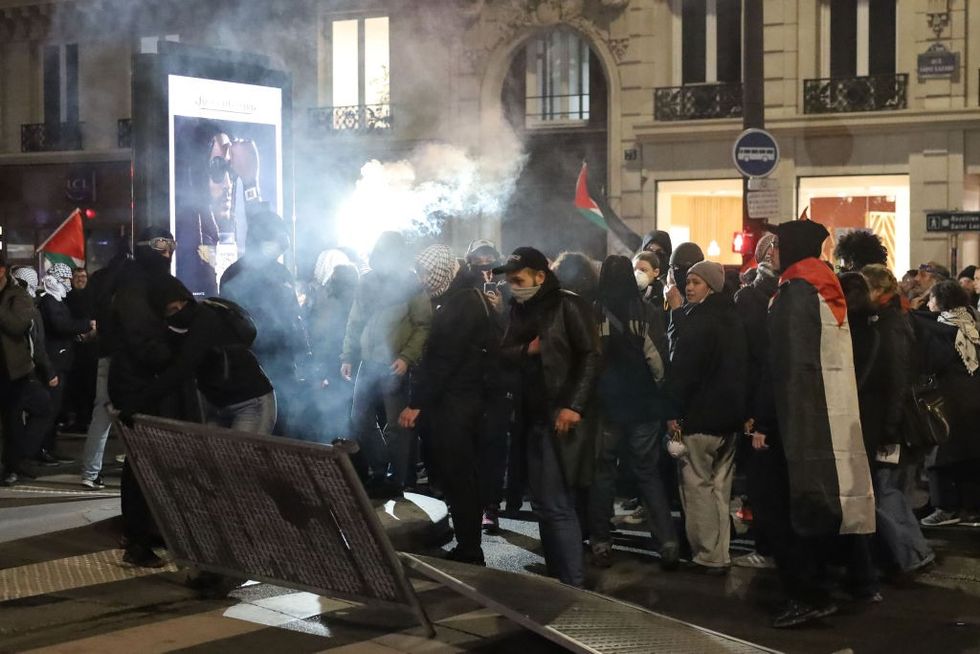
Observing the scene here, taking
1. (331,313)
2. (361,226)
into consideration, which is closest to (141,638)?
(331,313)

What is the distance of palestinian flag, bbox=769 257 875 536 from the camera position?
18.8 ft

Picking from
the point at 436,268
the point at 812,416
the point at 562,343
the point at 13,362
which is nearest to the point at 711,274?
the point at 562,343

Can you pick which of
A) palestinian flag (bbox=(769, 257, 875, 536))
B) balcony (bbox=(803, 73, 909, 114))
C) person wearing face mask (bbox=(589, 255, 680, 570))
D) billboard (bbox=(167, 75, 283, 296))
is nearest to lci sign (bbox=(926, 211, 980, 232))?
balcony (bbox=(803, 73, 909, 114))

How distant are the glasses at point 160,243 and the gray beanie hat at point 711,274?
2671 mm

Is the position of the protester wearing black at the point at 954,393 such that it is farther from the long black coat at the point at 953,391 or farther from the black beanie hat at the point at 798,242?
the black beanie hat at the point at 798,242

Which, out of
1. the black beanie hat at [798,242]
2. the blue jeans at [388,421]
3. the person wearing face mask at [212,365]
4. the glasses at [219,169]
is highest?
the glasses at [219,169]

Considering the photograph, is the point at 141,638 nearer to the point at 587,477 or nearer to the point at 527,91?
the point at 587,477

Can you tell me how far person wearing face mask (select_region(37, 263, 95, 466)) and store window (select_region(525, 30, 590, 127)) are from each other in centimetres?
1220

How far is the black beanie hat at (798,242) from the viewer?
595 centimetres

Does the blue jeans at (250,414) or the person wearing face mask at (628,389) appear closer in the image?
the blue jeans at (250,414)

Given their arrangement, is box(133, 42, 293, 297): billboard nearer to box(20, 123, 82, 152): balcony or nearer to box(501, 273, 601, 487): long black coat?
box(501, 273, 601, 487): long black coat

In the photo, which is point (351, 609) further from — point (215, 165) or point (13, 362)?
point (13, 362)

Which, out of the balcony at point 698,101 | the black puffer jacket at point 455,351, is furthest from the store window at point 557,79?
the black puffer jacket at point 455,351

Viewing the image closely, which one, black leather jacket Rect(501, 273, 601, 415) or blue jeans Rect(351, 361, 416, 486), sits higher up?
black leather jacket Rect(501, 273, 601, 415)
